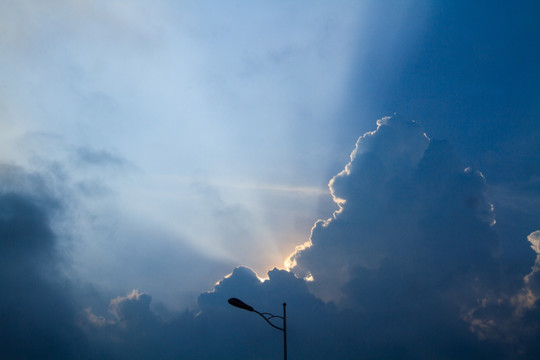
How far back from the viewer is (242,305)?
1541 centimetres

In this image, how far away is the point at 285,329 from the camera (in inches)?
704

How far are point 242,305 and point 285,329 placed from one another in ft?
15.8

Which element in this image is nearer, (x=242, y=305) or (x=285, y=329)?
(x=242, y=305)
